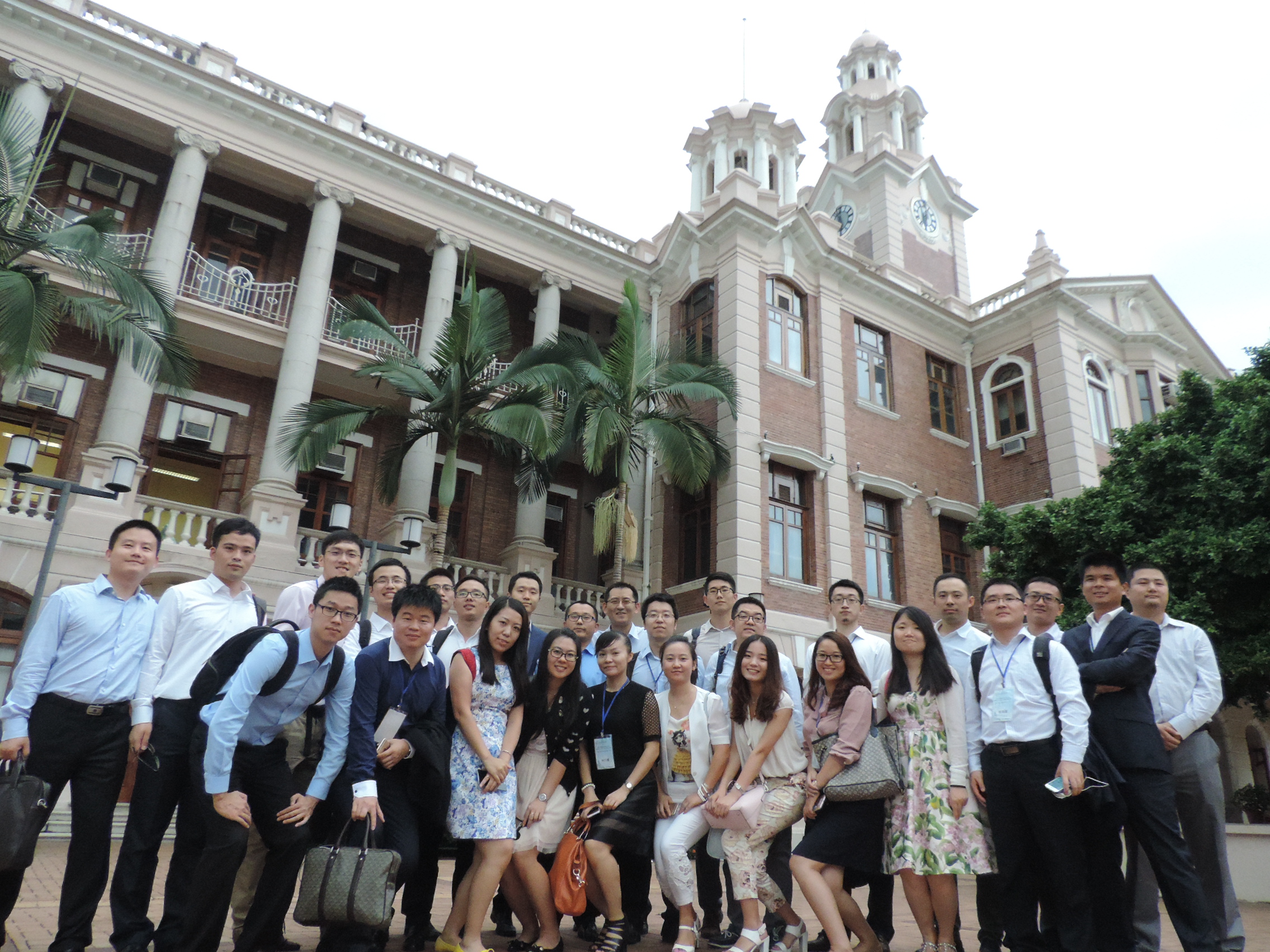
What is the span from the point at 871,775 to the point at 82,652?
414 cm

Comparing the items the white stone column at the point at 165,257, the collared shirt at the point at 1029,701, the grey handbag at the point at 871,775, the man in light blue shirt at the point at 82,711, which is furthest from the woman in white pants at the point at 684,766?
the white stone column at the point at 165,257

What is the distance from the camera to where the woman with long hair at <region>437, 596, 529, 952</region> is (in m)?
4.62

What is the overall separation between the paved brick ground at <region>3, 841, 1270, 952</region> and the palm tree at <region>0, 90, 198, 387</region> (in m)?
5.30

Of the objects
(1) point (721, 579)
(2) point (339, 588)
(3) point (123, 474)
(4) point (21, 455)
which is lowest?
(2) point (339, 588)

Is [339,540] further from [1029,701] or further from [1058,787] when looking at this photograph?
[1058,787]

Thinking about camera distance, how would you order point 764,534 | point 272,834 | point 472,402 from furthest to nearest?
1. point 764,534
2. point 472,402
3. point 272,834

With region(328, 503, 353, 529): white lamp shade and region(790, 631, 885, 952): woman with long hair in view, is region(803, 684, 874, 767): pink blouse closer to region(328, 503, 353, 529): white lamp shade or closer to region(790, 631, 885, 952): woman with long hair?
region(790, 631, 885, 952): woman with long hair

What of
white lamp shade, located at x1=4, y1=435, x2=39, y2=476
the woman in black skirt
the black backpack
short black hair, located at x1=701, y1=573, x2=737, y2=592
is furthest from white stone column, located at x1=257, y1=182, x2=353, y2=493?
the black backpack

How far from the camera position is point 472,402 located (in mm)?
13742

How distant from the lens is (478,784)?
4789 millimetres

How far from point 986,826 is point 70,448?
49.2ft

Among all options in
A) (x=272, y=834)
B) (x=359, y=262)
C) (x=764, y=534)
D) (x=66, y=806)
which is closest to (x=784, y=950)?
(x=272, y=834)

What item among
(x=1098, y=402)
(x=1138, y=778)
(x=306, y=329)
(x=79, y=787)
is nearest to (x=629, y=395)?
(x=306, y=329)

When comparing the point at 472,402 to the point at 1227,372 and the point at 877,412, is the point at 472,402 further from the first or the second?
the point at 1227,372
